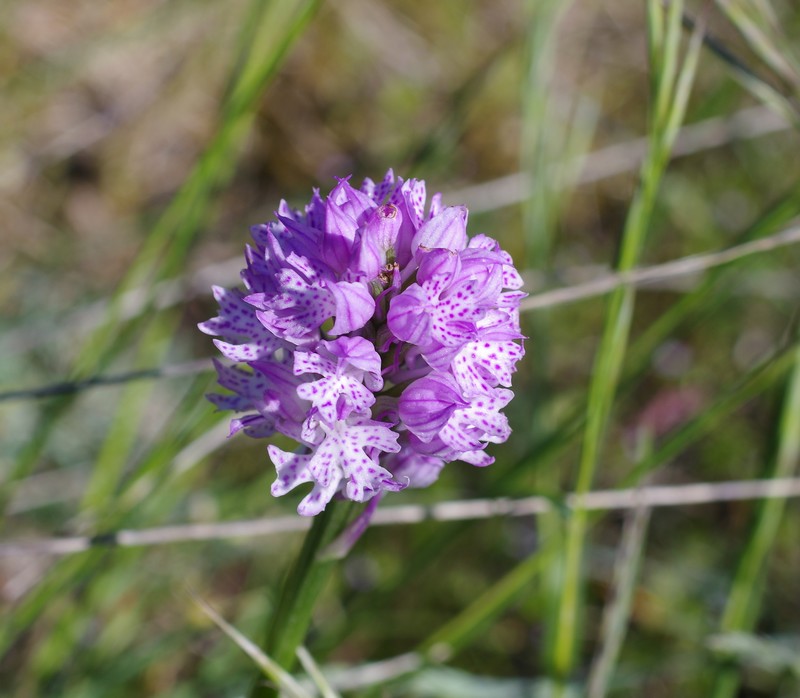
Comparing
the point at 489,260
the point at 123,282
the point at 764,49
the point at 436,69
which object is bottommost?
the point at 489,260

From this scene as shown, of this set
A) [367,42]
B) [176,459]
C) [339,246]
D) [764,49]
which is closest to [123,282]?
[176,459]

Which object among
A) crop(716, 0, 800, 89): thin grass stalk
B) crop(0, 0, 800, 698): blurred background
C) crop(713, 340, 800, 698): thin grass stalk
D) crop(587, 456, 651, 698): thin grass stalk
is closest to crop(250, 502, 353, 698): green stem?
crop(0, 0, 800, 698): blurred background

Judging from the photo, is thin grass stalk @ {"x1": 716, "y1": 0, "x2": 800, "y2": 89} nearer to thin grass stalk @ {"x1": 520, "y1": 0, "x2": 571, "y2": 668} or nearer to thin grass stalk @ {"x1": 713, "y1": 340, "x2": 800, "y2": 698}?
thin grass stalk @ {"x1": 520, "y1": 0, "x2": 571, "y2": 668}

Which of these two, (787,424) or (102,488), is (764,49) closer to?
(787,424)

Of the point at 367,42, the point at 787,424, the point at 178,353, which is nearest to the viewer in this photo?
the point at 787,424

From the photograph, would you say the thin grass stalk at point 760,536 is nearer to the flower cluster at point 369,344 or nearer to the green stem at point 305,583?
the flower cluster at point 369,344

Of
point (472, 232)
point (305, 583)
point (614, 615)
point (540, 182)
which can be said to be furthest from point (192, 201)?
point (472, 232)
